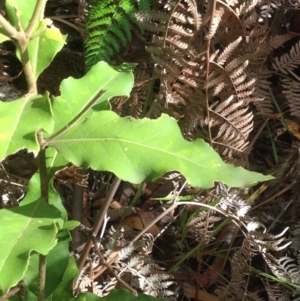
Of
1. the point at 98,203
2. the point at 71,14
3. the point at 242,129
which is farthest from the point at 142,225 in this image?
the point at 71,14

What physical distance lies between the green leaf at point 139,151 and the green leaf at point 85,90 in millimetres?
56

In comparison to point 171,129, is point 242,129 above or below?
below


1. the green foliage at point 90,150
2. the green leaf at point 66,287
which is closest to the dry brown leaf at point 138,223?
the green leaf at point 66,287

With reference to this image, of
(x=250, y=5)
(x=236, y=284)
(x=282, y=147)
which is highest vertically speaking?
(x=250, y=5)

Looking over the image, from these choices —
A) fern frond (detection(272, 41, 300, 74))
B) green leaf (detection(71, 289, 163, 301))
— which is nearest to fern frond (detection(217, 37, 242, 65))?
fern frond (detection(272, 41, 300, 74))

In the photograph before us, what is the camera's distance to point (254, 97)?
1391mm

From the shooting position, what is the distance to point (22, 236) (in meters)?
0.79

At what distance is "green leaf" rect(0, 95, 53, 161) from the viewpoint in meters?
0.68

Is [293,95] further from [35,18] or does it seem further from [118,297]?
[35,18]

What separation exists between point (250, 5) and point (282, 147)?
52cm

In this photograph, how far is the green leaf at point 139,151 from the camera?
0.83m

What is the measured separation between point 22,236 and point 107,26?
754 mm

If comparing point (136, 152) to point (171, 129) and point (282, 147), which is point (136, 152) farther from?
point (282, 147)

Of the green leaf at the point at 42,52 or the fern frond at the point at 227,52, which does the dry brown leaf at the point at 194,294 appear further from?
the green leaf at the point at 42,52
